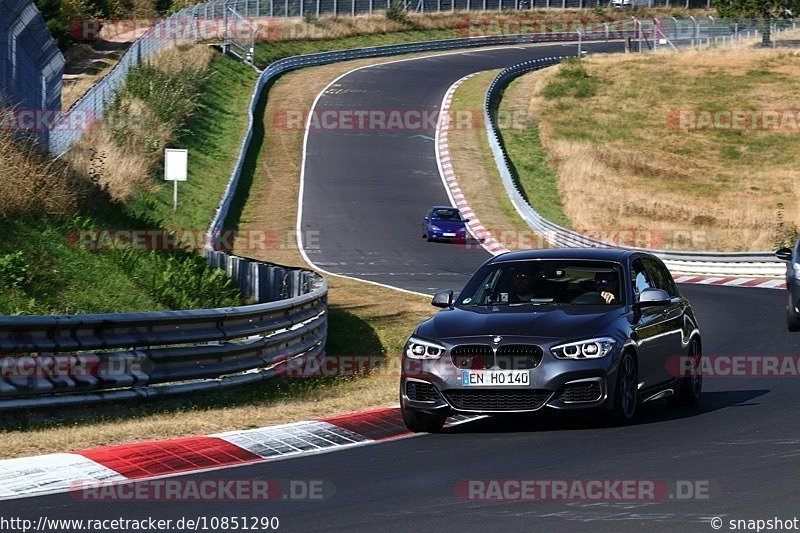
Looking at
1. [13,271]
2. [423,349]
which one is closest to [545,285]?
[423,349]

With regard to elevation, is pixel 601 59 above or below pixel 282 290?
above

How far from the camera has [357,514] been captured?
7.42m

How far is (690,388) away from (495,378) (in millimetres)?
2911

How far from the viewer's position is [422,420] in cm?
1098

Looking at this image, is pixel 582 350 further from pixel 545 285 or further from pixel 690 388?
pixel 690 388

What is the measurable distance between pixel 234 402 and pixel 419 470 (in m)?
4.21

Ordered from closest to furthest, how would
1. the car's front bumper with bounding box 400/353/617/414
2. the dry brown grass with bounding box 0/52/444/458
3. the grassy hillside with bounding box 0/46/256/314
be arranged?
1. the dry brown grass with bounding box 0/52/444/458
2. the car's front bumper with bounding box 400/353/617/414
3. the grassy hillside with bounding box 0/46/256/314

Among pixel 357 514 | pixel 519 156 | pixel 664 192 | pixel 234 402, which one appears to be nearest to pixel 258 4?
pixel 519 156

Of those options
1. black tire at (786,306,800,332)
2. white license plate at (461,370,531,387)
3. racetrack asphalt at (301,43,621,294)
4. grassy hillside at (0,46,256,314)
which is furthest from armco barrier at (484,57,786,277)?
white license plate at (461,370,531,387)

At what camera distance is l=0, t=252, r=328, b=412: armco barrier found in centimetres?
1087

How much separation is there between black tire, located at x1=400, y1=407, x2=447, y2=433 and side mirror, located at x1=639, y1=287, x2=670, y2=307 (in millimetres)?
2007

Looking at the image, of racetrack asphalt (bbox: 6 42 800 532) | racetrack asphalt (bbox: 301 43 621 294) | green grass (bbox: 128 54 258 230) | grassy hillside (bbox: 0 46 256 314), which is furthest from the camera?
green grass (bbox: 128 54 258 230)

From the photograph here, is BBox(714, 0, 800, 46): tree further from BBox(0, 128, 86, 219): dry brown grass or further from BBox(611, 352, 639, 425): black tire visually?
BBox(611, 352, 639, 425): black tire

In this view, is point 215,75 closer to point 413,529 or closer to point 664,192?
point 664,192
